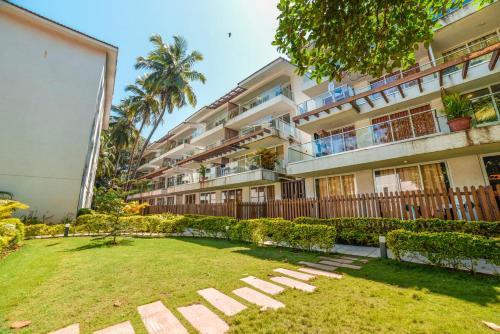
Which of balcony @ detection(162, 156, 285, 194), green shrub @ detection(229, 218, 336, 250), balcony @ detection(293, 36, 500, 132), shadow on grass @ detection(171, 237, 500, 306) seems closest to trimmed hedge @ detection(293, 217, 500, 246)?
green shrub @ detection(229, 218, 336, 250)

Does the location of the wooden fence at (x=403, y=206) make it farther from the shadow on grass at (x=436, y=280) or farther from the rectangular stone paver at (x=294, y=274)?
the rectangular stone paver at (x=294, y=274)

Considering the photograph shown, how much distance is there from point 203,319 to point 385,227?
324 inches

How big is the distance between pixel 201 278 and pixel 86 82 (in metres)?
19.1

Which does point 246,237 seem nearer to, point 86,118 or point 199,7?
point 199,7

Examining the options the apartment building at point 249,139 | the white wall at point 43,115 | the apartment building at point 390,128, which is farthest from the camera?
the apartment building at point 249,139

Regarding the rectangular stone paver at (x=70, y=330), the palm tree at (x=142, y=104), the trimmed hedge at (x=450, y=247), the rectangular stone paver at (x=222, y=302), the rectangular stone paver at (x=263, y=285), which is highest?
the palm tree at (x=142, y=104)

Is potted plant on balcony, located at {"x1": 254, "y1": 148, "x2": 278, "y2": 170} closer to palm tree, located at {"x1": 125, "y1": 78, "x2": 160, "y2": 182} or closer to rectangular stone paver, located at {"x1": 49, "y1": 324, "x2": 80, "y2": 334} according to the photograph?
rectangular stone paver, located at {"x1": 49, "y1": 324, "x2": 80, "y2": 334}

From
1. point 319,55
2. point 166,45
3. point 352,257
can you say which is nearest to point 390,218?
point 352,257

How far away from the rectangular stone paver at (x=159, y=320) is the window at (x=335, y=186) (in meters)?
11.9

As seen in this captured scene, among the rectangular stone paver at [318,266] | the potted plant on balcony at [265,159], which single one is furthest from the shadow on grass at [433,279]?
the potted plant on balcony at [265,159]

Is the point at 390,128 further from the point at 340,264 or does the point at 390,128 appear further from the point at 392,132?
→ the point at 340,264

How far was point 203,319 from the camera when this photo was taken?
2885mm

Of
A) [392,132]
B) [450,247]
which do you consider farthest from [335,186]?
[450,247]

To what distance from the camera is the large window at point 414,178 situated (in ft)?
34.4
